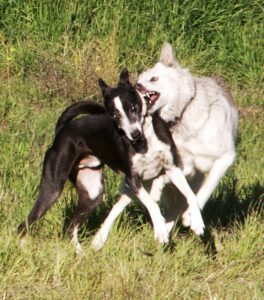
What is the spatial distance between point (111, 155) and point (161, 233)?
2.25ft

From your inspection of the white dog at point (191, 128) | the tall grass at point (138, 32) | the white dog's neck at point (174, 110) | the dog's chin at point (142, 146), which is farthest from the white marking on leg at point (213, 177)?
the tall grass at point (138, 32)

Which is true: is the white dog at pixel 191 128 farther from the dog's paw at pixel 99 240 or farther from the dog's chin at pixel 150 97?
the dog's paw at pixel 99 240

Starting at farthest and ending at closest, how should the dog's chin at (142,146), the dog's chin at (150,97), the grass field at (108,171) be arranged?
the dog's chin at (150,97)
the dog's chin at (142,146)
the grass field at (108,171)

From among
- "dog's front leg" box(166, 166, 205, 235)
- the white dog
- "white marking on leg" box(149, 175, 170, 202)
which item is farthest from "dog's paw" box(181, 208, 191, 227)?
"dog's front leg" box(166, 166, 205, 235)

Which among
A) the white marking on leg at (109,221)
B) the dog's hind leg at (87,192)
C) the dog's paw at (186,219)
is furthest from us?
the dog's hind leg at (87,192)

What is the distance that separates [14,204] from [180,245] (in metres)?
1.32

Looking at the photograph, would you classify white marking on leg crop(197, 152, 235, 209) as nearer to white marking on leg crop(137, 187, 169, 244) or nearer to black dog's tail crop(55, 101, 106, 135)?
white marking on leg crop(137, 187, 169, 244)

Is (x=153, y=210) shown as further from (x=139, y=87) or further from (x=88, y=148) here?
(x=139, y=87)

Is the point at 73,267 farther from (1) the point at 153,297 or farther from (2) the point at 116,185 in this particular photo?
(2) the point at 116,185

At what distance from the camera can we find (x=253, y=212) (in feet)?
26.3

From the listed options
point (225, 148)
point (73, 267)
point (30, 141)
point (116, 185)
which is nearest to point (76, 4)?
point (30, 141)

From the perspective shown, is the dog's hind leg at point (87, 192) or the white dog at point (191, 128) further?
the dog's hind leg at point (87, 192)

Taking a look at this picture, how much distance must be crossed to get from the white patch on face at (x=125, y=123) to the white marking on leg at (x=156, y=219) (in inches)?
16.5

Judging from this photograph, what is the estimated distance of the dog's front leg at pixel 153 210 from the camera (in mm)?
7109
